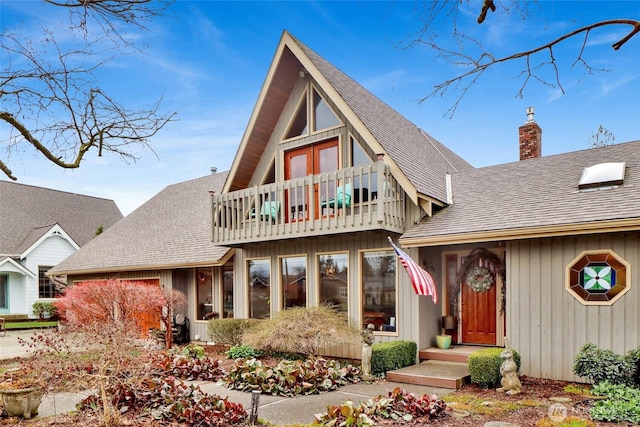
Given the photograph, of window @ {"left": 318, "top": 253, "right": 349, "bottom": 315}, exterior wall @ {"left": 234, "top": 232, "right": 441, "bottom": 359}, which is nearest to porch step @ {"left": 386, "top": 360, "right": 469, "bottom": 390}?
exterior wall @ {"left": 234, "top": 232, "right": 441, "bottom": 359}

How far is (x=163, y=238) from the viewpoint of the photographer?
17.5 metres

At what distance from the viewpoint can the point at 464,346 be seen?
1083 centimetres

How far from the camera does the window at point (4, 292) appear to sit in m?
23.4

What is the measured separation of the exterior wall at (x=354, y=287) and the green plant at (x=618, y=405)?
3.96m

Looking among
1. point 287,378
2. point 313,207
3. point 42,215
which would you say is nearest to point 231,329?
point 313,207

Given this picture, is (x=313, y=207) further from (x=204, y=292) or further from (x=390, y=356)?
(x=204, y=292)

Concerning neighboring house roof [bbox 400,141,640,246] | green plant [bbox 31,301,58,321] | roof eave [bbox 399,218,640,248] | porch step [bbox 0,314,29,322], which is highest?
neighboring house roof [bbox 400,141,640,246]

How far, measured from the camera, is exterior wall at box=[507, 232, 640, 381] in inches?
315

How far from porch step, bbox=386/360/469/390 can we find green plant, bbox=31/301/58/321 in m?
20.6

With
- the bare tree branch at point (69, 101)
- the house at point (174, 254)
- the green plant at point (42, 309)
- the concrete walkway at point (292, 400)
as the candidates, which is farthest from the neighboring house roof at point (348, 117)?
the green plant at point (42, 309)

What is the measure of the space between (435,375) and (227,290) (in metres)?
7.90

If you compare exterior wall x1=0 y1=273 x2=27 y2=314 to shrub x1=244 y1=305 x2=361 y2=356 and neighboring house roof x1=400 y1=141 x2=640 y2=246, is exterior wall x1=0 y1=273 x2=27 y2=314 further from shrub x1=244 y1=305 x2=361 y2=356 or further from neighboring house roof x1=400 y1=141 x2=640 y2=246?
neighboring house roof x1=400 y1=141 x2=640 y2=246

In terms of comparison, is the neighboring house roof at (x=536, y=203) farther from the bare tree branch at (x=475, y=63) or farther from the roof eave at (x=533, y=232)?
the bare tree branch at (x=475, y=63)

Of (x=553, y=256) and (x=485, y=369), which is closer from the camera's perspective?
(x=485, y=369)
